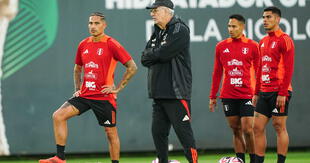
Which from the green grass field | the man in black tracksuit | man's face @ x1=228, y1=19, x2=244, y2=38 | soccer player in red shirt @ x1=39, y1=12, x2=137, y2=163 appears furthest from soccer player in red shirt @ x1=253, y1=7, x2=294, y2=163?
the green grass field

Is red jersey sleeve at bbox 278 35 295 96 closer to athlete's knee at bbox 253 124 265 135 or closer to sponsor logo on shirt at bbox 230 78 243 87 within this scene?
athlete's knee at bbox 253 124 265 135

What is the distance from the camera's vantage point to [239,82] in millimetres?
8828

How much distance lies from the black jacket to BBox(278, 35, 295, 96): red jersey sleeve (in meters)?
1.37

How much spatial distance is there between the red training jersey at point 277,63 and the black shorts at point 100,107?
1902 mm

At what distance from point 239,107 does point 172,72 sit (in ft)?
7.32

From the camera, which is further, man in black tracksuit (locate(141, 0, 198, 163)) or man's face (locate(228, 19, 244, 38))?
man's face (locate(228, 19, 244, 38))

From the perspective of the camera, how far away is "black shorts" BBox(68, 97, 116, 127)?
328 inches

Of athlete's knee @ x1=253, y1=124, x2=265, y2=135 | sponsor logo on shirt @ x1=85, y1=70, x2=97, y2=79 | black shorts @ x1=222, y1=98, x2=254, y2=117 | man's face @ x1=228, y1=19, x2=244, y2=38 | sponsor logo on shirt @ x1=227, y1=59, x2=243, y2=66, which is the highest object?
man's face @ x1=228, y1=19, x2=244, y2=38

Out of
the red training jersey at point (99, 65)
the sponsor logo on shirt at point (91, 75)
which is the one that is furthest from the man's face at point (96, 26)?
the sponsor logo on shirt at point (91, 75)

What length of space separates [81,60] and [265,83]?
7.77ft

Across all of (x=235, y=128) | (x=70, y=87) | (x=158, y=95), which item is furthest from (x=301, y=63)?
(x=158, y=95)

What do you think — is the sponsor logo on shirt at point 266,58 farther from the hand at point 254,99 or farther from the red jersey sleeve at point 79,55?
the red jersey sleeve at point 79,55

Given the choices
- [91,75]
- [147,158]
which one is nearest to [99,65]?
[91,75]

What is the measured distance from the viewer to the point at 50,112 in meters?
10.8
